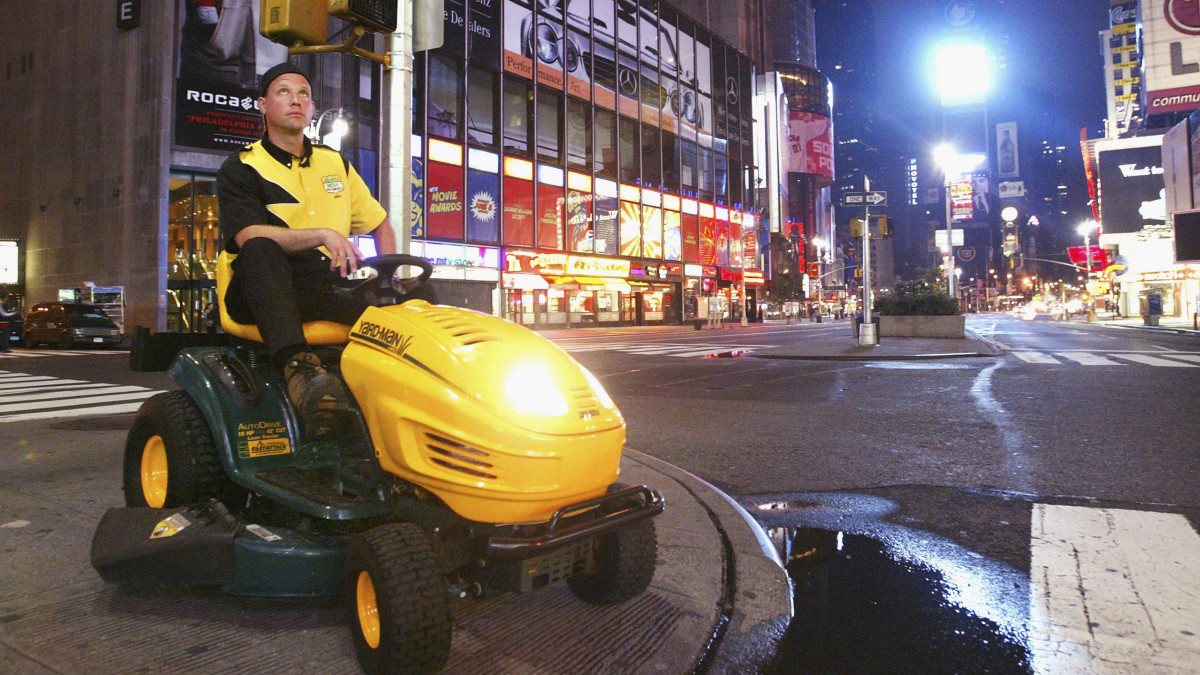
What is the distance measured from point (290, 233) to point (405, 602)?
1424 millimetres

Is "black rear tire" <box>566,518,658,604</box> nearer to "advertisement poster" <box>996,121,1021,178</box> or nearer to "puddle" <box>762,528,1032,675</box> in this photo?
"puddle" <box>762,528,1032,675</box>

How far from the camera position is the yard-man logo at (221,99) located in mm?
23984

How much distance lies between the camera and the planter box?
20.6 m

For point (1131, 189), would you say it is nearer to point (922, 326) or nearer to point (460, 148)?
point (922, 326)

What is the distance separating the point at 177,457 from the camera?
2.55 m

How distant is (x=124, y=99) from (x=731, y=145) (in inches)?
1640

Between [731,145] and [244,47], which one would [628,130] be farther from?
[244,47]

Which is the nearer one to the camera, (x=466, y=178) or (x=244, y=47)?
(x=244, y=47)

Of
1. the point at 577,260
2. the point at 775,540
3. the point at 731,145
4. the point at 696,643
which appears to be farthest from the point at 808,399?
the point at 731,145

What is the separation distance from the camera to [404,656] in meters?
1.69

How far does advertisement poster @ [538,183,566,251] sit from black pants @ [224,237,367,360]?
114 feet

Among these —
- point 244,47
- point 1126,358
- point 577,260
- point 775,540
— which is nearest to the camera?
point 775,540

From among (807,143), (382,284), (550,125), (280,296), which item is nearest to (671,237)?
(550,125)

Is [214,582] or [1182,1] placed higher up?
[1182,1]
